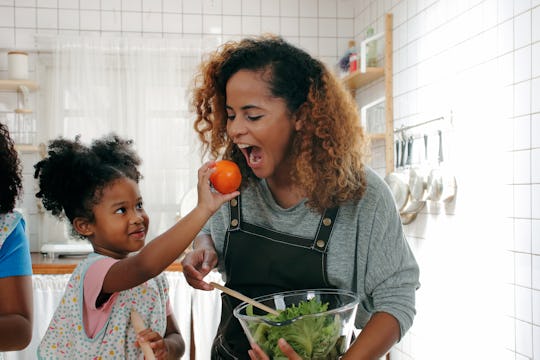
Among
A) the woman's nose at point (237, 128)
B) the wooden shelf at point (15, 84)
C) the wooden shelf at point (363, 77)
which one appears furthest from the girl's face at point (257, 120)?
the wooden shelf at point (15, 84)

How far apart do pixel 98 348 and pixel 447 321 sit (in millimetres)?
1763

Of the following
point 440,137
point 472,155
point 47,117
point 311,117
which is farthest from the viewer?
point 47,117

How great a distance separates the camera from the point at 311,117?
1.27 metres

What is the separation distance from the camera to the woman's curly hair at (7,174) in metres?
1.27

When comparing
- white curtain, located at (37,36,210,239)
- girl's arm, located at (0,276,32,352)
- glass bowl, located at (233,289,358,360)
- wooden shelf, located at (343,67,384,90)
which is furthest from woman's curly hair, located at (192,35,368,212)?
white curtain, located at (37,36,210,239)

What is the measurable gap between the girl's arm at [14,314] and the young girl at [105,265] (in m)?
0.09

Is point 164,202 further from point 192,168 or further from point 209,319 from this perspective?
point 209,319

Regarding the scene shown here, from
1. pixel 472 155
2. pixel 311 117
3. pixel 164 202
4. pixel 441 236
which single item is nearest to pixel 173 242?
pixel 311 117

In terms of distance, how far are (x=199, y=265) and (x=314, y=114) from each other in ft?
1.32

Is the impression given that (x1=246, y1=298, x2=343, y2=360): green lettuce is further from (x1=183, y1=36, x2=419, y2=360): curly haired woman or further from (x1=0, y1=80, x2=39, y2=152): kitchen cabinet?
(x1=0, y1=80, x2=39, y2=152): kitchen cabinet

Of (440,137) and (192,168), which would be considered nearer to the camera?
(440,137)

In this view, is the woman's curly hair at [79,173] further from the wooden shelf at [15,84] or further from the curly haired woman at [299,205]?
the wooden shelf at [15,84]

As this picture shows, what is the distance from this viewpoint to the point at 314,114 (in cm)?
126

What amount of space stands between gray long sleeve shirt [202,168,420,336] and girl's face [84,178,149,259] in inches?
11.5
